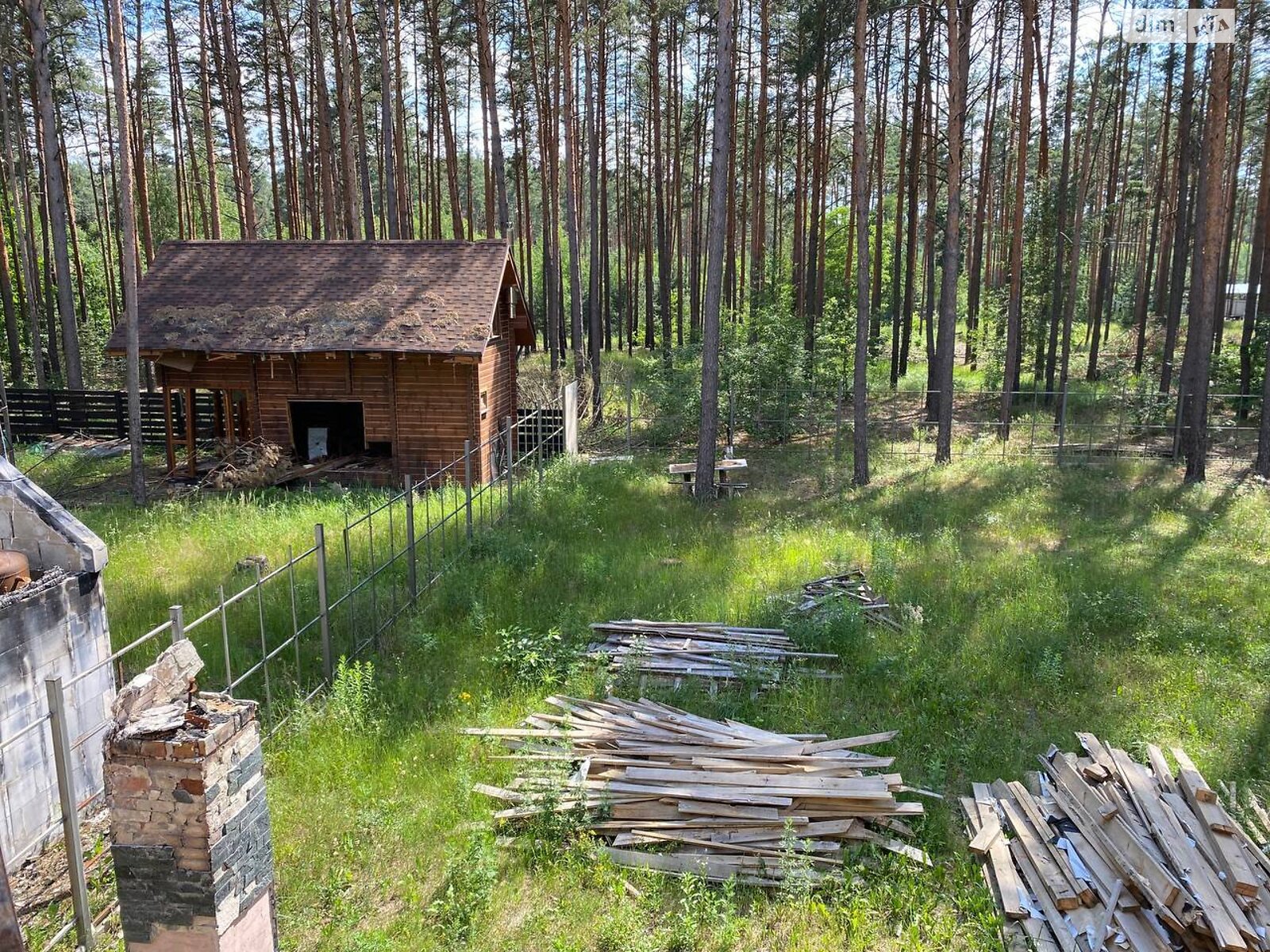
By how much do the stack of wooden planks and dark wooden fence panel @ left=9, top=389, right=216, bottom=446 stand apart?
19785mm

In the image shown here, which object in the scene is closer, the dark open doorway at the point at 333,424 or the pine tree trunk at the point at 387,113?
the dark open doorway at the point at 333,424

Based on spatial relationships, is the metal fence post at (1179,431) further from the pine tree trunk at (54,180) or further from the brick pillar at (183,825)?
the pine tree trunk at (54,180)

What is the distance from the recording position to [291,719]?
691 cm

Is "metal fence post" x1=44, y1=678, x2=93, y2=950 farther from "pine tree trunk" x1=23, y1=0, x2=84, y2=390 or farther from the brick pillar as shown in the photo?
"pine tree trunk" x1=23, y1=0, x2=84, y2=390

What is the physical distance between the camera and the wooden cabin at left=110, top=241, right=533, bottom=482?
16.8m

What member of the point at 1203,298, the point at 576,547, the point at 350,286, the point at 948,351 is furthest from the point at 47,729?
the point at 1203,298

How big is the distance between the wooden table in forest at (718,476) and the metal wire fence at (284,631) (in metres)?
2.99

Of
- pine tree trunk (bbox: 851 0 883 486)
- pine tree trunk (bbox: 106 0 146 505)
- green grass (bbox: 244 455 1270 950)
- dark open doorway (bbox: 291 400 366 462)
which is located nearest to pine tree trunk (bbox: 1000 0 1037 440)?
green grass (bbox: 244 455 1270 950)

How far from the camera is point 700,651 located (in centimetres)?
861

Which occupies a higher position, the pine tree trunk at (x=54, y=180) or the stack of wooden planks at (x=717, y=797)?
the pine tree trunk at (x=54, y=180)

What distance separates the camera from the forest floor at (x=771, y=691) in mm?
5199

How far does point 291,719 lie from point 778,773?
12.9ft

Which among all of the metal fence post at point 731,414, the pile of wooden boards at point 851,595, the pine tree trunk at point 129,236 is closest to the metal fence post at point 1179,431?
the metal fence post at point 731,414

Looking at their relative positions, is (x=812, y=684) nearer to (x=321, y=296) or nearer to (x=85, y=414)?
(x=321, y=296)
